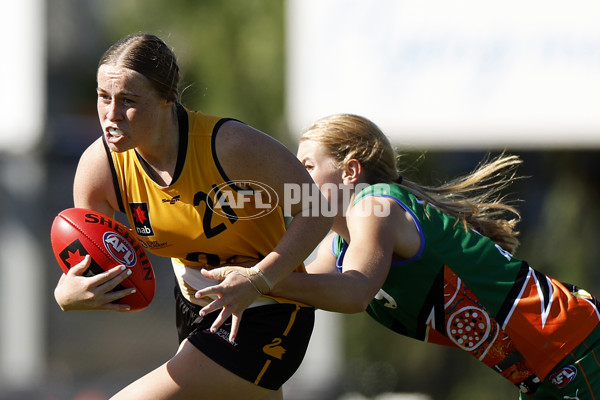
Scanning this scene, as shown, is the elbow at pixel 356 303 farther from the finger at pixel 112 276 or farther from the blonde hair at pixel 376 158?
the finger at pixel 112 276

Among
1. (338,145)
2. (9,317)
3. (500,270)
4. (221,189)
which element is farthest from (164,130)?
(9,317)

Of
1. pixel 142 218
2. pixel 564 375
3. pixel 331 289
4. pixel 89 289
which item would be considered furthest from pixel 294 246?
pixel 564 375

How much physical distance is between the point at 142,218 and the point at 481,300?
50.0 inches

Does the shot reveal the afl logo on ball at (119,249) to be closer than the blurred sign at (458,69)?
Yes

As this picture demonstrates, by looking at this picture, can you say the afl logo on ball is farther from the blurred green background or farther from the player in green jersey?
the blurred green background

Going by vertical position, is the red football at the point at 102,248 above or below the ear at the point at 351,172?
below

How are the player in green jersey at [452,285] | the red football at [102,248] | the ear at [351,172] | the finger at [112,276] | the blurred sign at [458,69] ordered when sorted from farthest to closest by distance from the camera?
the blurred sign at [458,69], the ear at [351,172], the player in green jersey at [452,285], the red football at [102,248], the finger at [112,276]

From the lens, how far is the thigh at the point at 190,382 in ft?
10.0

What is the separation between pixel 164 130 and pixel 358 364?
4.43m

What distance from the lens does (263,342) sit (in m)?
3.20

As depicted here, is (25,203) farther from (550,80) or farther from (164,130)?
(164,130)

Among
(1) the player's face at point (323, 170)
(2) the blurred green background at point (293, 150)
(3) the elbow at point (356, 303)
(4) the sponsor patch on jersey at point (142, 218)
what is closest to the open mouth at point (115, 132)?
(4) the sponsor patch on jersey at point (142, 218)

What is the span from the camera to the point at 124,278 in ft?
9.94

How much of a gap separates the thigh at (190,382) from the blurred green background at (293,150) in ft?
9.78
